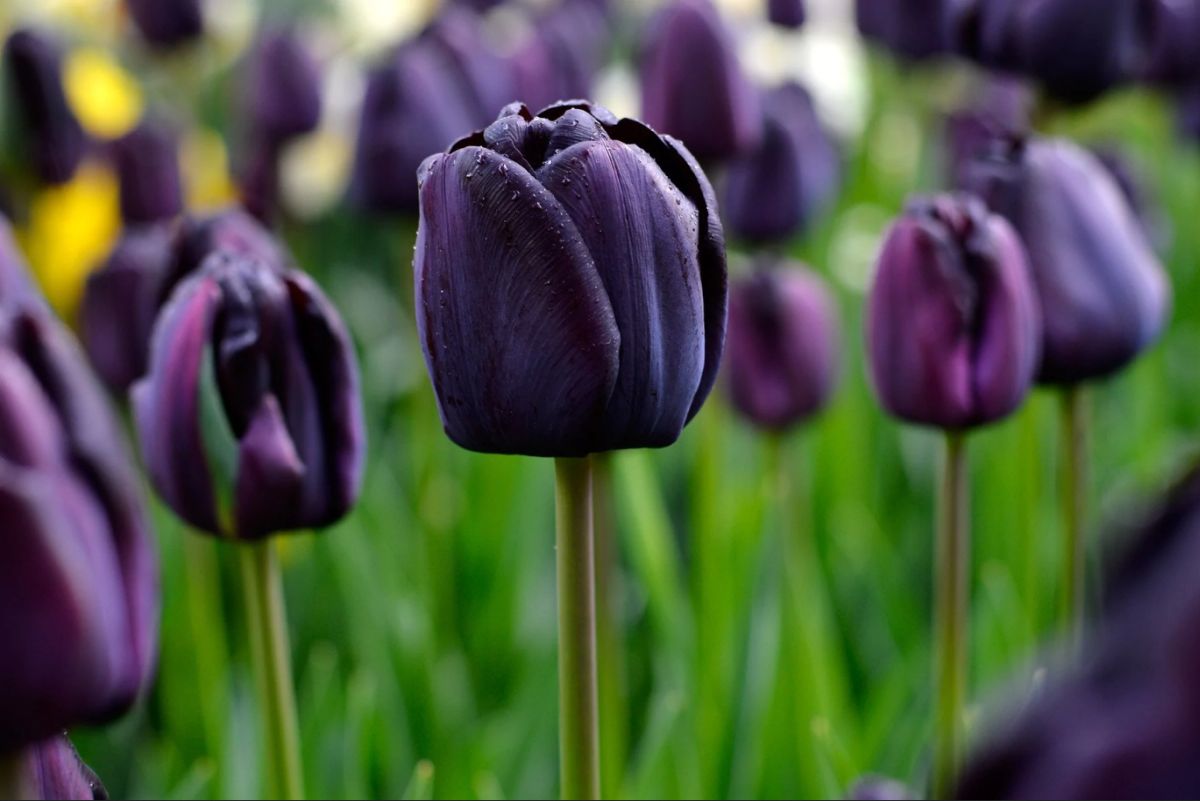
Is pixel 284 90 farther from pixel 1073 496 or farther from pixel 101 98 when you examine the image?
pixel 1073 496

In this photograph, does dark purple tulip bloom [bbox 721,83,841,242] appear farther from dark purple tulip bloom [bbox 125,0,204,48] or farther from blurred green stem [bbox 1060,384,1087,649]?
dark purple tulip bloom [bbox 125,0,204,48]

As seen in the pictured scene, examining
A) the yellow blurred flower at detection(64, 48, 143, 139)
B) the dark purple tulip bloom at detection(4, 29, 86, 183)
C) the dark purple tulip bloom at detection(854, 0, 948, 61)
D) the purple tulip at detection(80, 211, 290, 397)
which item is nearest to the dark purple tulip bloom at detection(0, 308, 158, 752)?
the purple tulip at detection(80, 211, 290, 397)

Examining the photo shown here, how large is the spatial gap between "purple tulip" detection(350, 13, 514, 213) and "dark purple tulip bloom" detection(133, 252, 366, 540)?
48cm

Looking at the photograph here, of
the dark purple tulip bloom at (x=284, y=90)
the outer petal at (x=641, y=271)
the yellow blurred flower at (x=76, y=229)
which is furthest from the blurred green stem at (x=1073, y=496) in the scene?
the yellow blurred flower at (x=76, y=229)

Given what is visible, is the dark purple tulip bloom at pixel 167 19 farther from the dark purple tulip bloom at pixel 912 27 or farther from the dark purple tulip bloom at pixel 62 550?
the dark purple tulip bloom at pixel 62 550

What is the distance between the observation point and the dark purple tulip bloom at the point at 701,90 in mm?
1048

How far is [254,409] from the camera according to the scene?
2.10 ft

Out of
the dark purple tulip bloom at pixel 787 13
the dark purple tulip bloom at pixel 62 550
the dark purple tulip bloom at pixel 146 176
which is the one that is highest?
the dark purple tulip bloom at pixel 62 550

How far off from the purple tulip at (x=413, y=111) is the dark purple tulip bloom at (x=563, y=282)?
62 cm

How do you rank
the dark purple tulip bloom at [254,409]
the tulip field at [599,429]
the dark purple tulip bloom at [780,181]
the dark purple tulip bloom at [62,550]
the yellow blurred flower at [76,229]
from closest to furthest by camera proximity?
the dark purple tulip bloom at [62,550] < the tulip field at [599,429] < the dark purple tulip bloom at [254,409] < the dark purple tulip bloom at [780,181] < the yellow blurred flower at [76,229]

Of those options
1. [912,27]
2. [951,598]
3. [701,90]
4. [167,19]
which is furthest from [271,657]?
[167,19]

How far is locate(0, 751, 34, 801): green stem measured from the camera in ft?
1.24

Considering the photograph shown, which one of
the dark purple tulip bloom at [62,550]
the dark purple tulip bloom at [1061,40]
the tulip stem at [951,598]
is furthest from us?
the dark purple tulip bloom at [1061,40]

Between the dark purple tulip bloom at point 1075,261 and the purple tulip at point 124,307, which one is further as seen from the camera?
the purple tulip at point 124,307
